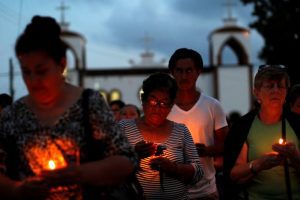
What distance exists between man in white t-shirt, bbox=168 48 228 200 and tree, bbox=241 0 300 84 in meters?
25.3

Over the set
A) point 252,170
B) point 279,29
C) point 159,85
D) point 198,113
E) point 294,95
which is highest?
point 279,29

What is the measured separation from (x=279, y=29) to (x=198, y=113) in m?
27.3

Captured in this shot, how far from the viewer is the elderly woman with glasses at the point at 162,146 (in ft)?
14.7

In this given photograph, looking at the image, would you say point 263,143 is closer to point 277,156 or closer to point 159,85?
point 277,156

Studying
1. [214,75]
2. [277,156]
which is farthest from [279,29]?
[277,156]

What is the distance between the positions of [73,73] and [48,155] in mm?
52018

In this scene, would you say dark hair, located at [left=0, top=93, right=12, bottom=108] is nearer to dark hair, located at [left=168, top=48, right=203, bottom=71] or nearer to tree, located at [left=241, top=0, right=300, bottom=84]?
dark hair, located at [left=168, top=48, right=203, bottom=71]

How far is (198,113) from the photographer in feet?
18.7

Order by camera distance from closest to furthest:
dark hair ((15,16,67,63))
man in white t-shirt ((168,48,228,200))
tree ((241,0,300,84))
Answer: dark hair ((15,16,67,63)) < man in white t-shirt ((168,48,228,200)) < tree ((241,0,300,84))

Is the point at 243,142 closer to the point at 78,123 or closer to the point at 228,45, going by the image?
the point at 78,123

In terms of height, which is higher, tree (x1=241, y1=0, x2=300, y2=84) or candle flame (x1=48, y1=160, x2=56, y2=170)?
tree (x1=241, y1=0, x2=300, y2=84)

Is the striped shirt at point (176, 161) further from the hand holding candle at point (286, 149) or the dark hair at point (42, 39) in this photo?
the dark hair at point (42, 39)

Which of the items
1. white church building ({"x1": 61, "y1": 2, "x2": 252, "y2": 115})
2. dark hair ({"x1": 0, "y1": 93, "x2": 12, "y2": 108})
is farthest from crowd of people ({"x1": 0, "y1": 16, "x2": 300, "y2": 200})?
white church building ({"x1": 61, "y1": 2, "x2": 252, "y2": 115})

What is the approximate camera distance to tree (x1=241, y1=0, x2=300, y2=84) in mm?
31234
